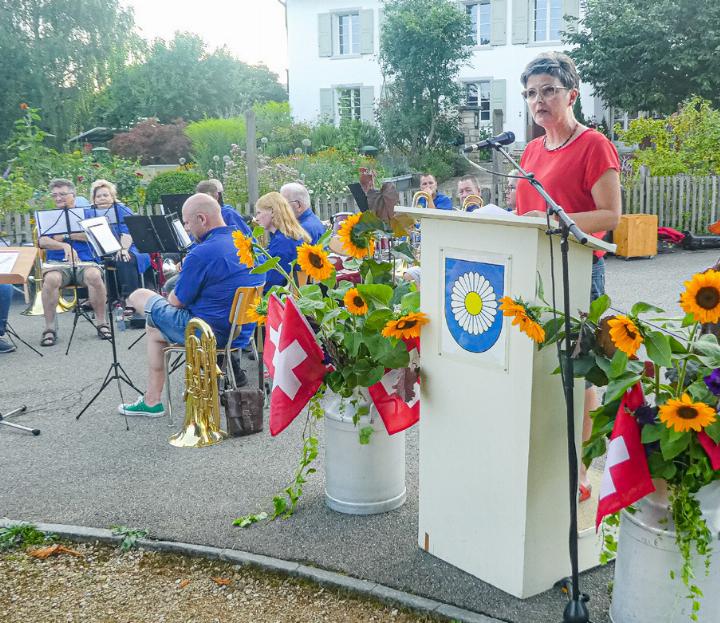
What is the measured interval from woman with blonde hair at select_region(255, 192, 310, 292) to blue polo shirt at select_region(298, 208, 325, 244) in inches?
19.6

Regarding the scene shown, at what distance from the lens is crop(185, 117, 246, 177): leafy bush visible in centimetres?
2134

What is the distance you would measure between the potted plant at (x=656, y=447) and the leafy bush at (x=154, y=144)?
88.6 ft

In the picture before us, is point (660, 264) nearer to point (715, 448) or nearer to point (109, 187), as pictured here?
point (109, 187)

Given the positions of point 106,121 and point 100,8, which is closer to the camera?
point 100,8

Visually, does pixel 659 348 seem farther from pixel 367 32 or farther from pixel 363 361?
pixel 367 32

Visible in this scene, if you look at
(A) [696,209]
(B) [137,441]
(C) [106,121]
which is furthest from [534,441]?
(C) [106,121]

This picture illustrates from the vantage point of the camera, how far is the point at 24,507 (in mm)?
4410

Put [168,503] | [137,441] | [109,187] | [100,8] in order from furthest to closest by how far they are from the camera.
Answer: [100,8] < [109,187] < [137,441] < [168,503]

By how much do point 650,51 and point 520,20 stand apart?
22.2 feet

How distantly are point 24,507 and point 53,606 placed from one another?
45.2 inches

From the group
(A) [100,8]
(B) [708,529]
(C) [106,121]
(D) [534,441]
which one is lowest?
(B) [708,529]

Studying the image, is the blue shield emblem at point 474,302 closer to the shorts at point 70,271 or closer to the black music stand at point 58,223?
the black music stand at point 58,223

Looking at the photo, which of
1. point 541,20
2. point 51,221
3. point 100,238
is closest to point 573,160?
point 100,238

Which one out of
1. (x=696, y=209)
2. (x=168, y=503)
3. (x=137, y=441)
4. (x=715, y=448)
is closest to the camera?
(x=715, y=448)
